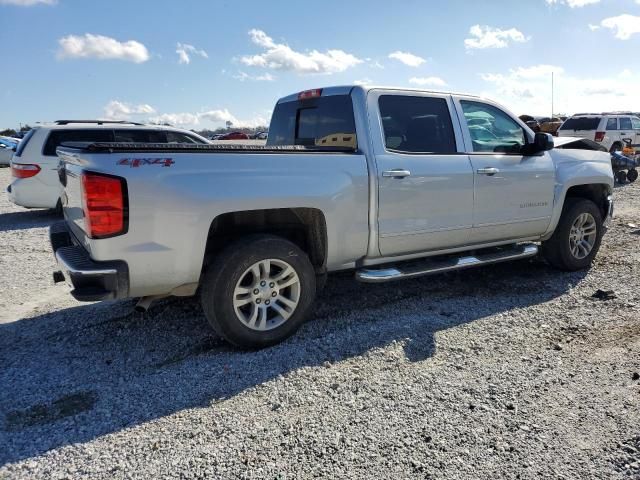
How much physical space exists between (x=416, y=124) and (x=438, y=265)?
1313mm

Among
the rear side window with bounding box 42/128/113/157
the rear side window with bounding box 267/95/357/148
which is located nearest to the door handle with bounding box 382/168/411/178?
the rear side window with bounding box 267/95/357/148

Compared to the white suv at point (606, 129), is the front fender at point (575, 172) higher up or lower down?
lower down

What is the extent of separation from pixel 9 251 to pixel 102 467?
19.1 feet

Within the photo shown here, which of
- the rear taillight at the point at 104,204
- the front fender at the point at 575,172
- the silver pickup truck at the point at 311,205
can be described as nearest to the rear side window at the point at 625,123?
the front fender at the point at 575,172

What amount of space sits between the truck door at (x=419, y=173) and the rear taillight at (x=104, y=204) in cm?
200

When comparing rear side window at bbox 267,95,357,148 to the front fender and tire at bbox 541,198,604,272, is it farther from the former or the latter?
tire at bbox 541,198,604,272

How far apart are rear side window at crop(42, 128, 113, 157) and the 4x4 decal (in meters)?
6.69

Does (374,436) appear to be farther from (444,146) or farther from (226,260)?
(444,146)

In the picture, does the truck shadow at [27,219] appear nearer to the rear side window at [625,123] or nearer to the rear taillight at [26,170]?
the rear taillight at [26,170]

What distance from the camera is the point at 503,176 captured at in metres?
4.98

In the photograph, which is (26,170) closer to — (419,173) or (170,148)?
(170,148)

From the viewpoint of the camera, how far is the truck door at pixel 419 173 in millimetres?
4262

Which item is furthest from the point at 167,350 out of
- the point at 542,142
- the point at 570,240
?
the point at 570,240

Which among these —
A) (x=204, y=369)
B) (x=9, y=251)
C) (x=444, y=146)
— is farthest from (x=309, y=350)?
(x=9, y=251)
